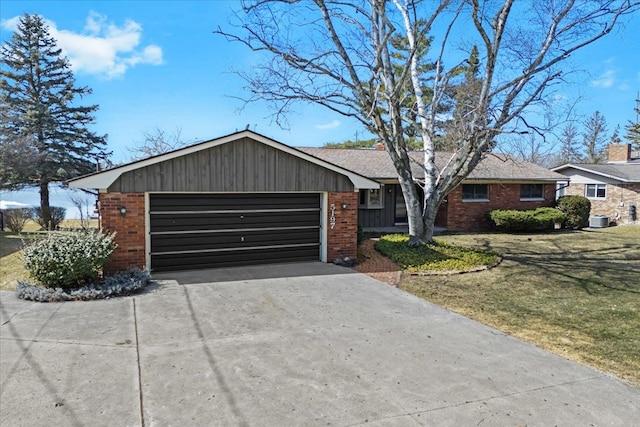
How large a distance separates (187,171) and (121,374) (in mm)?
5688

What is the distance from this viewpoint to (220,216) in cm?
1021

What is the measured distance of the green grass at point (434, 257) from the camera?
10.8 m

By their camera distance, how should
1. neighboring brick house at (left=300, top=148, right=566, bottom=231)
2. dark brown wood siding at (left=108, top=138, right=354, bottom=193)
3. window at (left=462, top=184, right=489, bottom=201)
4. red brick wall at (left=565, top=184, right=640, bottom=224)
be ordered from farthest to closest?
red brick wall at (left=565, top=184, right=640, bottom=224) → window at (left=462, top=184, right=489, bottom=201) → neighboring brick house at (left=300, top=148, right=566, bottom=231) → dark brown wood siding at (left=108, top=138, right=354, bottom=193)

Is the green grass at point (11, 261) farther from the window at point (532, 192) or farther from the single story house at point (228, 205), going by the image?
the window at point (532, 192)

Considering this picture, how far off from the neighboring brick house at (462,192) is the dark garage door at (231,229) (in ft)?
22.5

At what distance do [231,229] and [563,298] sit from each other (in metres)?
7.20

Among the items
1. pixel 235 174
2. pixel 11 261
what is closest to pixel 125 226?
pixel 235 174

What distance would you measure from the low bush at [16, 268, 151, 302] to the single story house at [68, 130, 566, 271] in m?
1.09

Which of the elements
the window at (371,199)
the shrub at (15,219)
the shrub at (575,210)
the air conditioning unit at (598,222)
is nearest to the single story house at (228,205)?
the window at (371,199)

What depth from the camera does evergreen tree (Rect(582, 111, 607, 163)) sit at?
42.1 m

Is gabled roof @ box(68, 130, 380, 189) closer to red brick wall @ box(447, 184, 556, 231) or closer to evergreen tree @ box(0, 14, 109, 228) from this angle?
red brick wall @ box(447, 184, 556, 231)

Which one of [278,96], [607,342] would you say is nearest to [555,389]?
[607,342]

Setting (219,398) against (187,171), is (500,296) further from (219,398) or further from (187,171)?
(187,171)

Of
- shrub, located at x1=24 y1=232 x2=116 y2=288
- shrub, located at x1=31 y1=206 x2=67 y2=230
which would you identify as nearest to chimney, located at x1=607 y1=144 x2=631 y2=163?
shrub, located at x1=24 y1=232 x2=116 y2=288
